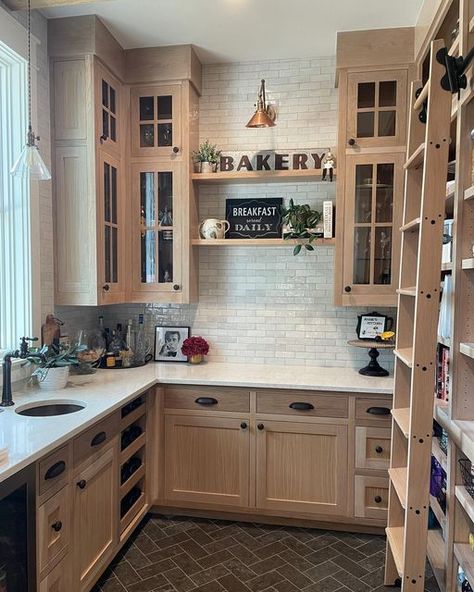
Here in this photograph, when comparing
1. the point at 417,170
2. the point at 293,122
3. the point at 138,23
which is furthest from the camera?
the point at 293,122

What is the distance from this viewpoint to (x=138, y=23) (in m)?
2.70

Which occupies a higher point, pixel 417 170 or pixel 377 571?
pixel 417 170

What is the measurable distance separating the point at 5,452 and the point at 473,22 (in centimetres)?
213

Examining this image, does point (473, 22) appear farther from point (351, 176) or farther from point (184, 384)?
point (184, 384)

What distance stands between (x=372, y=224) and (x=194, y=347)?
55.9 inches

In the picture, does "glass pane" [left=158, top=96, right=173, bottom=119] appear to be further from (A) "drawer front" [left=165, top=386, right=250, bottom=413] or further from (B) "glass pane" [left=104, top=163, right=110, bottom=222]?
(A) "drawer front" [left=165, top=386, right=250, bottom=413]

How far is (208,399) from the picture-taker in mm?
2771

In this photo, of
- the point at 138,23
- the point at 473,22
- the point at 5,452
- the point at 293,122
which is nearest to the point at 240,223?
the point at 293,122

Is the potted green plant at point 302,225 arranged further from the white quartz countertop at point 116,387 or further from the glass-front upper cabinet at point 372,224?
the white quartz countertop at point 116,387

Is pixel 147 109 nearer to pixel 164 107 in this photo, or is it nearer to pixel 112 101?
pixel 164 107

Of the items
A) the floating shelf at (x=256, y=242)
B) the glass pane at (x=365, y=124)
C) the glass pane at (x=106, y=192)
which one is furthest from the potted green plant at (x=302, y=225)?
the glass pane at (x=106, y=192)

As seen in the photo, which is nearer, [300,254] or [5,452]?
[5,452]

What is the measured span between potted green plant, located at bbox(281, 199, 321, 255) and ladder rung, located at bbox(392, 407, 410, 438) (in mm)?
1170

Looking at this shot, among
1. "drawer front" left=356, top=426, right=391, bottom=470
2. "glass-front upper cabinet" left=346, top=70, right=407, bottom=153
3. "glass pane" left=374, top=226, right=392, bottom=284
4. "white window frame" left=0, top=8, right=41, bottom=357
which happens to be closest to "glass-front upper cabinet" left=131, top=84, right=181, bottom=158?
"white window frame" left=0, top=8, right=41, bottom=357
